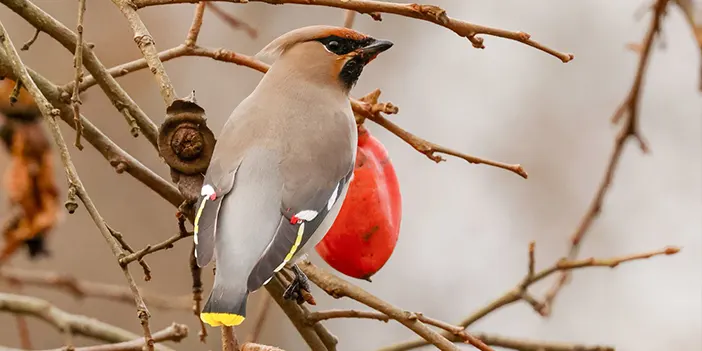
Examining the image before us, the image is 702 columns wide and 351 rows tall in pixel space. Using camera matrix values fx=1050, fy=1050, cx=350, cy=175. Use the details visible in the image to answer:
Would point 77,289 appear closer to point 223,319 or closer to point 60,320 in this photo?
point 60,320

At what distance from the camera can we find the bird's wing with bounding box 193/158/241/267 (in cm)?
144

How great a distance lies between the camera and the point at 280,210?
1.59 meters

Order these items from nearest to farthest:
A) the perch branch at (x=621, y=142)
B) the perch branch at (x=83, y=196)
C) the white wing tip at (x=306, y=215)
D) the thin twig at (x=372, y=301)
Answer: the perch branch at (x=83, y=196)
the thin twig at (x=372, y=301)
the white wing tip at (x=306, y=215)
the perch branch at (x=621, y=142)

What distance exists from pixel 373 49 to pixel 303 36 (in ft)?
0.42

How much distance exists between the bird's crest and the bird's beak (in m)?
0.02

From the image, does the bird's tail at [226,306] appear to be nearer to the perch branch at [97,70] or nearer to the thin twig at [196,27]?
the perch branch at [97,70]

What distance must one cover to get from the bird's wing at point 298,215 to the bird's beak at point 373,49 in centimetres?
24

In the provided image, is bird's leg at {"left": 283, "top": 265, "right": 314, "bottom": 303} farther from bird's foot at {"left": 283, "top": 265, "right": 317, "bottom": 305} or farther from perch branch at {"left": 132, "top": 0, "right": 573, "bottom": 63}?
perch branch at {"left": 132, "top": 0, "right": 573, "bottom": 63}

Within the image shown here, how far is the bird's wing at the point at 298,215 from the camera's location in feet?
4.83

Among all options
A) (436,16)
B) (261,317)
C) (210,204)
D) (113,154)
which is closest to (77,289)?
(261,317)

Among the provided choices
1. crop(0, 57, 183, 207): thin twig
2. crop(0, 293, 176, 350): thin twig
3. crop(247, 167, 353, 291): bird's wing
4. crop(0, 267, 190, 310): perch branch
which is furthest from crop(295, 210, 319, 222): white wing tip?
crop(0, 267, 190, 310): perch branch

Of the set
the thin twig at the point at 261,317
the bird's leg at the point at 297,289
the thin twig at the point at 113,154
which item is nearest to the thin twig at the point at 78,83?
the thin twig at the point at 113,154

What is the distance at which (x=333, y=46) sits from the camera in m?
1.87

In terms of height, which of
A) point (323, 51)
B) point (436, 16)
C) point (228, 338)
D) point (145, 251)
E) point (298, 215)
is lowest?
point (228, 338)
